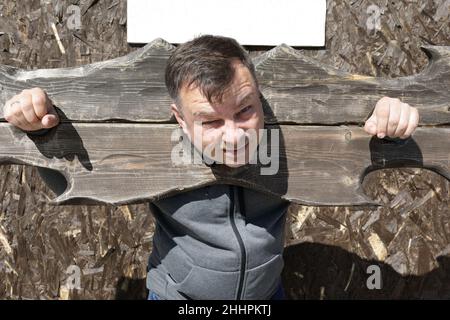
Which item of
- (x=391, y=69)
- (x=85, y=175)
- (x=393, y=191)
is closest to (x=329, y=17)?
(x=391, y=69)

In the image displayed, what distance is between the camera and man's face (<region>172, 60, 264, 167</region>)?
54.9 inches

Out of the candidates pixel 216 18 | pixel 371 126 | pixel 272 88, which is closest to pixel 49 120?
pixel 272 88

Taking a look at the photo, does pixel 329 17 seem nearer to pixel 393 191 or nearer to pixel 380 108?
pixel 393 191

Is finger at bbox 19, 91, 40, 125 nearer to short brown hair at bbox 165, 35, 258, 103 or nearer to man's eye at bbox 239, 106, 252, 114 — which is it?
short brown hair at bbox 165, 35, 258, 103

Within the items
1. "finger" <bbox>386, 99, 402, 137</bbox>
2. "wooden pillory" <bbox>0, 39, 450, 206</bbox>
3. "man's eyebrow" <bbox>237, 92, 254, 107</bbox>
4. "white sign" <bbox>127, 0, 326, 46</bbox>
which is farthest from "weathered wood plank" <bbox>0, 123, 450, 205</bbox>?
"white sign" <bbox>127, 0, 326, 46</bbox>

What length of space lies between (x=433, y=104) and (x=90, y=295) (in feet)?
4.70

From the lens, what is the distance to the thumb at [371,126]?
5.09 ft

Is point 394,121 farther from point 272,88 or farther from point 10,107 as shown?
point 10,107

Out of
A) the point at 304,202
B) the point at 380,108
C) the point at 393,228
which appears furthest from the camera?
the point at 393,228

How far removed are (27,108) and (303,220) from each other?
121cm

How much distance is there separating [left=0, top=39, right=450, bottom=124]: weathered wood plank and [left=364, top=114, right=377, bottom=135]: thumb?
0.06 m

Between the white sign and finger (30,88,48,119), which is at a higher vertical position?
the white sign

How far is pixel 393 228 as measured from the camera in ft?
A: 7.98

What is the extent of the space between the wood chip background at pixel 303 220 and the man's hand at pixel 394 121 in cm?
79
